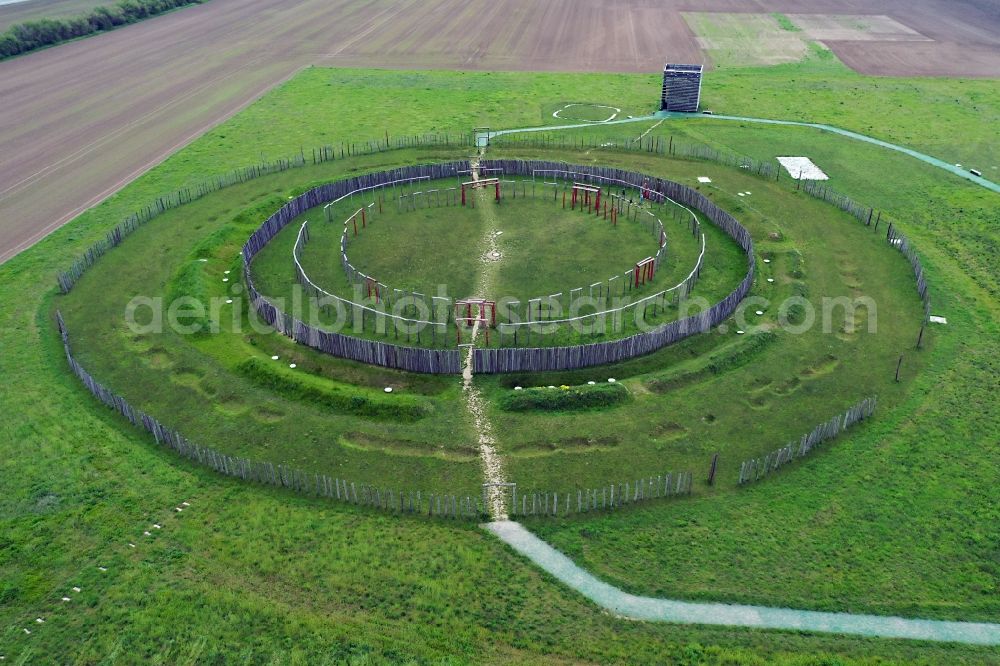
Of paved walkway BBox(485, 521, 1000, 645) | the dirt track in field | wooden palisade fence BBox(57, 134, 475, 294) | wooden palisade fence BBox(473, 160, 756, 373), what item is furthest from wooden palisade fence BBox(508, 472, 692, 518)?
the dirt track in field

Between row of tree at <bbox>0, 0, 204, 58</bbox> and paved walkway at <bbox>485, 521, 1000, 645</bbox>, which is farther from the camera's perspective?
row of tree at <bbox>0, 0, 204, 58</bbox>

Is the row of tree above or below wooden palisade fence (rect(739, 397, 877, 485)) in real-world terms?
above

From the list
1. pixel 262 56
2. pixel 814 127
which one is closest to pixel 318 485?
pixel 814 127

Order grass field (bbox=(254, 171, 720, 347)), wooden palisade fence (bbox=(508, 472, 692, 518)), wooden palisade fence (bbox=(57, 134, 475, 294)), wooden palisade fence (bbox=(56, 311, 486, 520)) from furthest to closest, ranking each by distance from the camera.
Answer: wooden palisade fence (bbox=(57, 134, 475, 294)), grass field (bbox=(254, 171, 720, 347)), wooden palisade fence (bbox=(56, 311, 486, 520)), wooden palisade fence (bbox=(508, 472, 692, 518))

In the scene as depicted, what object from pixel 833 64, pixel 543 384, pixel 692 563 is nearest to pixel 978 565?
pixel 692 563

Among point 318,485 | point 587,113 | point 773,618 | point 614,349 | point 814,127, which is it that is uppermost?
point 587,113

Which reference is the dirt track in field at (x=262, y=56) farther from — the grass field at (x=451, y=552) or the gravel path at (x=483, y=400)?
the gravel path at (x=483, y=400)

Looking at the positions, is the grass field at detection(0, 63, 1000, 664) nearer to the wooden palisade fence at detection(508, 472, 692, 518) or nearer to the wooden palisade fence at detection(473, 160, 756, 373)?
the wooden palisade fence at detection(508, 472, 692, 518)

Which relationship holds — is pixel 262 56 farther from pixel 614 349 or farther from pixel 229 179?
pixel 614 349
